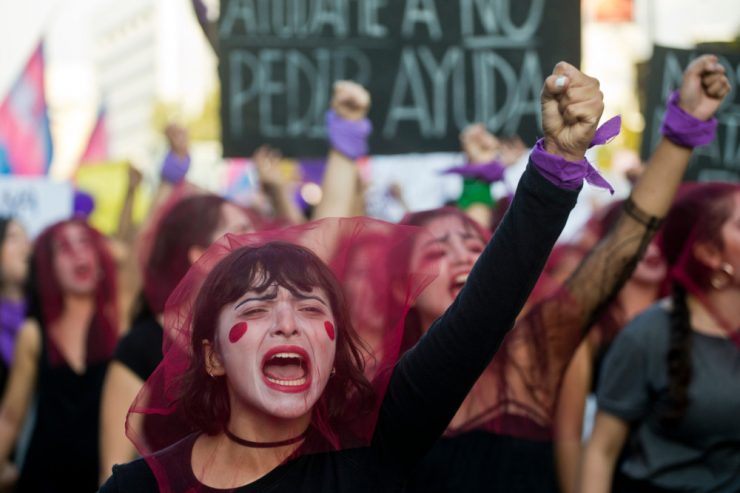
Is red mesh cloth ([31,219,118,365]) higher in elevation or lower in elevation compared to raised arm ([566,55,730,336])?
lower

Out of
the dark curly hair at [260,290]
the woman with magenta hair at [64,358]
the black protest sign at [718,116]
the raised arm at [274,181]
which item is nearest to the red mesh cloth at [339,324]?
the dark curly hair at [260,290]

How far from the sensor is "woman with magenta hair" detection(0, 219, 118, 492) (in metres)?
4.98

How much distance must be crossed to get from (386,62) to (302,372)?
12.0 ft

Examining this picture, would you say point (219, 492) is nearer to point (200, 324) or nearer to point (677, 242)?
point (200, 324)

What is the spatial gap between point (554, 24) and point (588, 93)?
369cm

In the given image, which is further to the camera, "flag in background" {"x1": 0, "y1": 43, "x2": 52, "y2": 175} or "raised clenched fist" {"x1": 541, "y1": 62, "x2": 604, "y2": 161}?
"flag in background" {"x1": 0, "y1": 43, "x2": 52, "y2": 175}

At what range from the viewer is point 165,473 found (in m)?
2.50

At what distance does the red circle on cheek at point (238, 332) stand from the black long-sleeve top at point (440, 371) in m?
0.24

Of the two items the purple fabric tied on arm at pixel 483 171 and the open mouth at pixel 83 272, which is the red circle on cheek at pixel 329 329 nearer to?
the purple fabric tied on arm at pixel 483 171

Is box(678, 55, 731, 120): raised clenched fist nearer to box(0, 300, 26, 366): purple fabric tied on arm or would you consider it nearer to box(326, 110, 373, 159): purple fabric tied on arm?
box(326, 110, 373, 159): purple fabric tied on arm

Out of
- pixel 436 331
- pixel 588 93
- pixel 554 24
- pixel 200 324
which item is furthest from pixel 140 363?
pixel 554 24

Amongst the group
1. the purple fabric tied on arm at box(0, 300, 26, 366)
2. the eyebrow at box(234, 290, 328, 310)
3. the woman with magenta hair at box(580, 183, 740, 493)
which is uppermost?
the eyebrow at box(234, 290, 328, 310)

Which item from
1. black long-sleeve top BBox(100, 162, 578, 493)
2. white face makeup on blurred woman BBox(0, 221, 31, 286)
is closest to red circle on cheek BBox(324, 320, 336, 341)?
black long-sleeve top BBox(100, 162, 578, 493)

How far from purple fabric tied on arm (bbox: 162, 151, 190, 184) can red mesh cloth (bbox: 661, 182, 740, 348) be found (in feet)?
8.69
